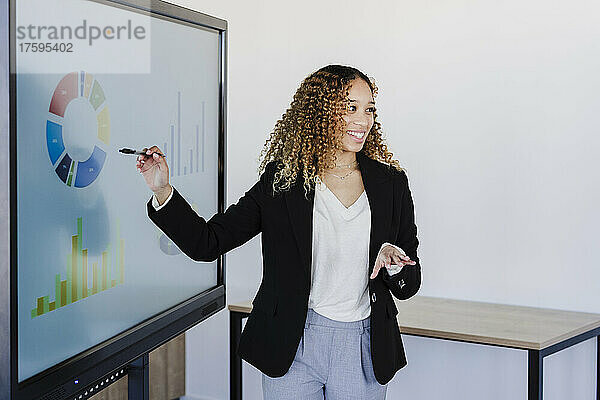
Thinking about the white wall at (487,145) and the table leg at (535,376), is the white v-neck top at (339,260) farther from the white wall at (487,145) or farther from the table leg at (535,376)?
the white wall at (487,145)

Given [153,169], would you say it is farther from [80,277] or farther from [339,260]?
[339,260]

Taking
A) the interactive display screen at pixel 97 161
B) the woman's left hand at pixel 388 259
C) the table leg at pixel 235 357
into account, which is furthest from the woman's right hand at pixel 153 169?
the table leg at pixel 235 357

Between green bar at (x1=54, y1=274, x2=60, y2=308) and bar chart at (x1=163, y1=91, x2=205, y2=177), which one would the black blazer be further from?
green bar at (x1=54, y1=274, x2=60, y2=308)

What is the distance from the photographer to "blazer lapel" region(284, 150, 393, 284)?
1.90 meters

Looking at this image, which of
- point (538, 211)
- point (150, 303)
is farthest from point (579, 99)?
point (150, 303)

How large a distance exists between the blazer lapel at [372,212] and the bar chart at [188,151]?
1.00 feet

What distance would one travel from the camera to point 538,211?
2955 mm

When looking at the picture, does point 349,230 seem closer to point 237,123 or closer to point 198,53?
point 198,53

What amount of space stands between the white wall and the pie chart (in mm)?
1699

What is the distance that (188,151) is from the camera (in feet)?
6.88

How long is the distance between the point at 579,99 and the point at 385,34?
78 centimetres

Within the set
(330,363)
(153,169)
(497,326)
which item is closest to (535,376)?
(497,326)

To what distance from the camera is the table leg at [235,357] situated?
2.96 m

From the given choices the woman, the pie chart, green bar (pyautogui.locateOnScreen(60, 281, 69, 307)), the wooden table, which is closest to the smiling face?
the woman
